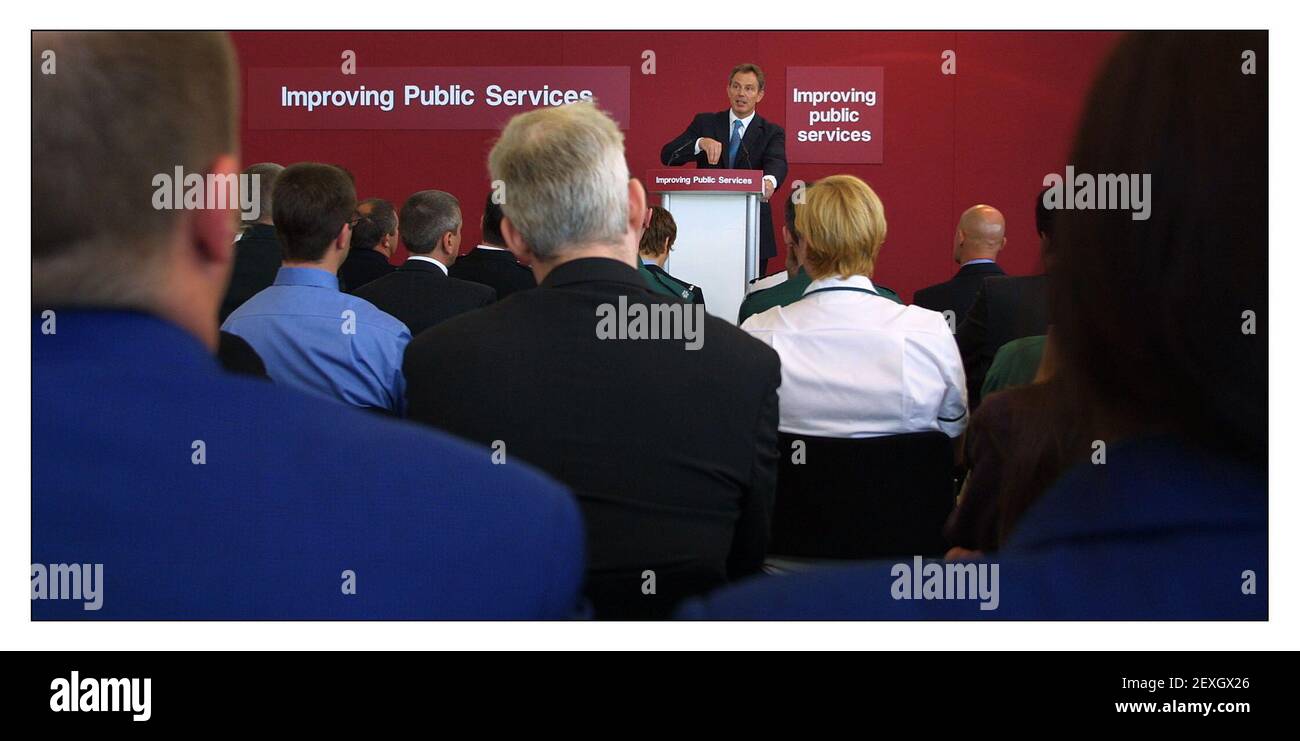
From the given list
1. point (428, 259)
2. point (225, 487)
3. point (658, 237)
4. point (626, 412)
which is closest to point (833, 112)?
point (658, 237)

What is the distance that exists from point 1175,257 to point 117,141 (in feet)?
2.62

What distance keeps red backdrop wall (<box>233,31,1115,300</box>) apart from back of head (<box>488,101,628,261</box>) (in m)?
6.32

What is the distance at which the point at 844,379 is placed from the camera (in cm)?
239

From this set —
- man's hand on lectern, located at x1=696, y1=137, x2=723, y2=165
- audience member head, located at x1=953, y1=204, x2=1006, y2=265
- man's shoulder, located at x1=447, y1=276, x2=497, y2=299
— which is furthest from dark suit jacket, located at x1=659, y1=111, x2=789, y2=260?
man's shoulder, located at x1=447, y1=276, x2=497, y2=299

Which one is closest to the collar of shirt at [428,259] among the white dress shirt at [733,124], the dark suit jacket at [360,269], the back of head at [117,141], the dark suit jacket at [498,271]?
the dark suit jacket at [498,271]

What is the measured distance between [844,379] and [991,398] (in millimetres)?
998

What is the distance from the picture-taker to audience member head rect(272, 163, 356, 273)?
2609 millimetres

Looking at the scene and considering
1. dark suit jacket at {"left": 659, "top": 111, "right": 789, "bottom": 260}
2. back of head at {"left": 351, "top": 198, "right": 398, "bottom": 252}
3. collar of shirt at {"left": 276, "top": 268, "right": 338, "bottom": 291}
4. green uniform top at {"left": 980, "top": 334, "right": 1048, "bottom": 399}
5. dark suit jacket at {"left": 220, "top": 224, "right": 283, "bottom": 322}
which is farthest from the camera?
dark suit jacket at {"left": 659, "top": 111, "right": 789, "bottom": 260}

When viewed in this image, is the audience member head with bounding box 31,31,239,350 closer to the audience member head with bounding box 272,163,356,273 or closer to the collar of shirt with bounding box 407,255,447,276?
the audience member head with bounding box 272,163,356,273

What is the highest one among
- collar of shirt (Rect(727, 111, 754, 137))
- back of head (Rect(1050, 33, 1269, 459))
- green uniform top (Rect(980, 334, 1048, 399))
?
collar of shirt (Rect(727, 111, 754, 137))

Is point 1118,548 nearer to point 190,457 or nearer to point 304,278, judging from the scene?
point 190,457

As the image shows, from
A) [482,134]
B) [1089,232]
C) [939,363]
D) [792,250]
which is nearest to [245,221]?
→ [792,250]

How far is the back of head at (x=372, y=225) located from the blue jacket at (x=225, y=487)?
3.34 metres
